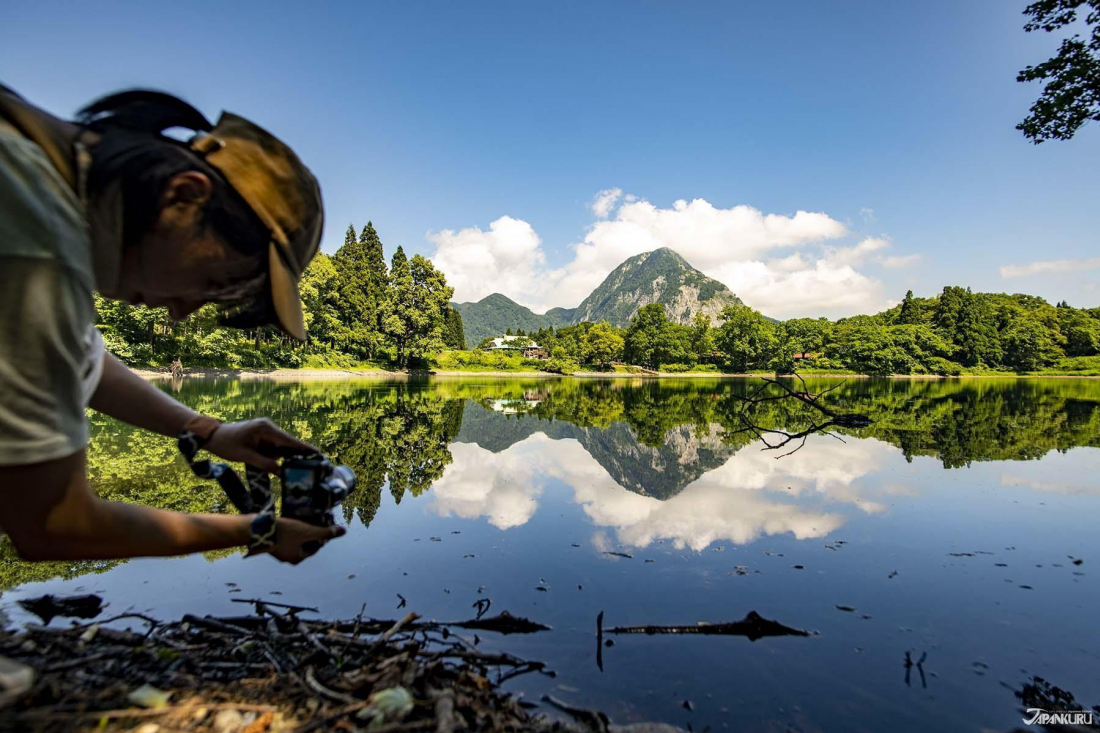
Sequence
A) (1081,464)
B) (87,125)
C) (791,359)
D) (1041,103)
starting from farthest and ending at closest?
1. (791,359)
2. (1081,464)
3. (1041,103)
4. (87,125)

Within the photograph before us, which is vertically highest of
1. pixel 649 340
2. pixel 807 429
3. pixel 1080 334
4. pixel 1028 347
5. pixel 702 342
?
pixel 1080 334

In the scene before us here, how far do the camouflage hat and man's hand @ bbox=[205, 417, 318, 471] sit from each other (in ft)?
1.95

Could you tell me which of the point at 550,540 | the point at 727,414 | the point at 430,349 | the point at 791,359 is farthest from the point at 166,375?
the point at 791,359

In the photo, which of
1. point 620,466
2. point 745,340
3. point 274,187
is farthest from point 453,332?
point 274,187

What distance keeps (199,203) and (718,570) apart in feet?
15.7

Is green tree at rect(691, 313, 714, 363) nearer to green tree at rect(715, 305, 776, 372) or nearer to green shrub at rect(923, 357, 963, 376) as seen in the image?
green tree at rect(715, 305, 776, 372)

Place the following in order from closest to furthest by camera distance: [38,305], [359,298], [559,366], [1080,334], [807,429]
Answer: [38,305] → [807,429] → [359,298] → [559,366] → [1080,334]

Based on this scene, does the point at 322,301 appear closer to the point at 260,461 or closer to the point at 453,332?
the point at 453,332

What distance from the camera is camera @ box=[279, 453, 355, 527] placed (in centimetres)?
181

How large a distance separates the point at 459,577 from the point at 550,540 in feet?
4.32

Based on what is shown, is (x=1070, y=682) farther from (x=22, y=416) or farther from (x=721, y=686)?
(x=22, y=416)

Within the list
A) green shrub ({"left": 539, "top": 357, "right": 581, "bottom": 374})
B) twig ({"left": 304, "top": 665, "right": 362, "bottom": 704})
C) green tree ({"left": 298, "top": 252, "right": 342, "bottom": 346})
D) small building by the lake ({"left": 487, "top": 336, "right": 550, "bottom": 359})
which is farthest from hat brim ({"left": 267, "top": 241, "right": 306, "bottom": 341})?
small building by the lake ({"left": 487, "top": 336, "right": 550, "bottom": 359})

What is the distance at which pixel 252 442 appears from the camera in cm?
201

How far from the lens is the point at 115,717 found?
1692 mm
